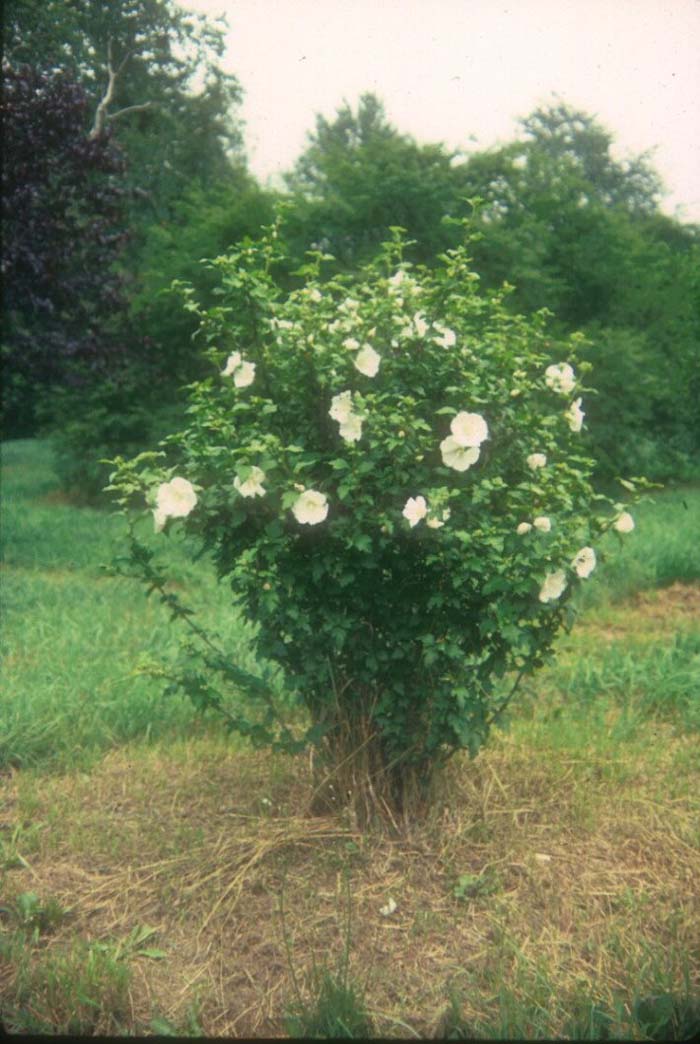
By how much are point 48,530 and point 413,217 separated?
4191mm

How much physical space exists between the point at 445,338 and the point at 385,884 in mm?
1456

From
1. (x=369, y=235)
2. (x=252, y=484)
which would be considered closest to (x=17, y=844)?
(x=252, y=484)

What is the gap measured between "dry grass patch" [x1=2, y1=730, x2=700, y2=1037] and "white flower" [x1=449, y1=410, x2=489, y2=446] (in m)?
1.08

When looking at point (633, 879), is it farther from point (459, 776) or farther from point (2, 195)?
point (2, 195)

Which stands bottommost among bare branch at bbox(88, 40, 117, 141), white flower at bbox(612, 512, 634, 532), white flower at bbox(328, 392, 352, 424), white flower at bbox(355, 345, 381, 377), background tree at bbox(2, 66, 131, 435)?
white flower at bbox(612, 512, 634, 532)

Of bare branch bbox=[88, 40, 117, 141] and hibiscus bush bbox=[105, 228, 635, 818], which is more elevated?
bare branch bbox=[88, 40, 117, 141]

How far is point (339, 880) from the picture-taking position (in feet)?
8.72

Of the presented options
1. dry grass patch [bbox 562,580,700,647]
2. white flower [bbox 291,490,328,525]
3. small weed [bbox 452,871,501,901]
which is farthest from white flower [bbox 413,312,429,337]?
dry grass patch [bbox 562,580,700,647]

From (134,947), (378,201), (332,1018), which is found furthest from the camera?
(378,201)

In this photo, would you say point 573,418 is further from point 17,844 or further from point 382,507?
point 17,844

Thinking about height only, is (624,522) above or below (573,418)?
below

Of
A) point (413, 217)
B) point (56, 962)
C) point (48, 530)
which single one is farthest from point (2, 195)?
point (56, 962)

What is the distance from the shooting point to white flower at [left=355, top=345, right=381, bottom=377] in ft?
8.63

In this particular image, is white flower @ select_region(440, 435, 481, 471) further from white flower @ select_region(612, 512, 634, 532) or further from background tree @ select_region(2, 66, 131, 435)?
background tree @ select_region(2, 66, 131, 435)
